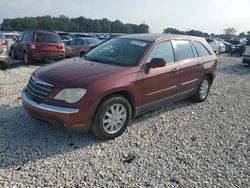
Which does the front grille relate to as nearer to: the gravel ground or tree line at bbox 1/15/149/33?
the gravel ground


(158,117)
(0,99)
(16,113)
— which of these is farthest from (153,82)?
(0,99)

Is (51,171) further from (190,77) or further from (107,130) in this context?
(190,77)

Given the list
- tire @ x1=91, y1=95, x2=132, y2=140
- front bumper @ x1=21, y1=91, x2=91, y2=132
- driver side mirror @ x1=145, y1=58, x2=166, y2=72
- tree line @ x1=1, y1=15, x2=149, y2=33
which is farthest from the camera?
tree line @ x1=1, y1=15, x2=149, y2=33

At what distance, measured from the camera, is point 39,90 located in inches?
168

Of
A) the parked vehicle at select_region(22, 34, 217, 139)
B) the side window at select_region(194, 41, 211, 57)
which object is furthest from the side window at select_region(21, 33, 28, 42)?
the side window at select_region(194, 41, 211, 57)

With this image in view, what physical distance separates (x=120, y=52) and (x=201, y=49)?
2.49 m

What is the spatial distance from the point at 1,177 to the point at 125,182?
4.96 feet

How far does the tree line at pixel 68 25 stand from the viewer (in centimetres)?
4581

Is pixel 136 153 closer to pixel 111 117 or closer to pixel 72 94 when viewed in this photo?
pixel 111 117

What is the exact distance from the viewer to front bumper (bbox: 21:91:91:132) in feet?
12.9

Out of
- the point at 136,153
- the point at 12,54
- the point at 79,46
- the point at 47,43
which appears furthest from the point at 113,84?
the point at 12,54

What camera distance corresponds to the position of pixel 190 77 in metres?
6.09

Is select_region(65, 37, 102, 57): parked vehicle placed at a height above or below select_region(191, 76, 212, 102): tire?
above

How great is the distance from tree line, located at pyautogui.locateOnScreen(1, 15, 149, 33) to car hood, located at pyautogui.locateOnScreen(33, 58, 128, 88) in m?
37.3
